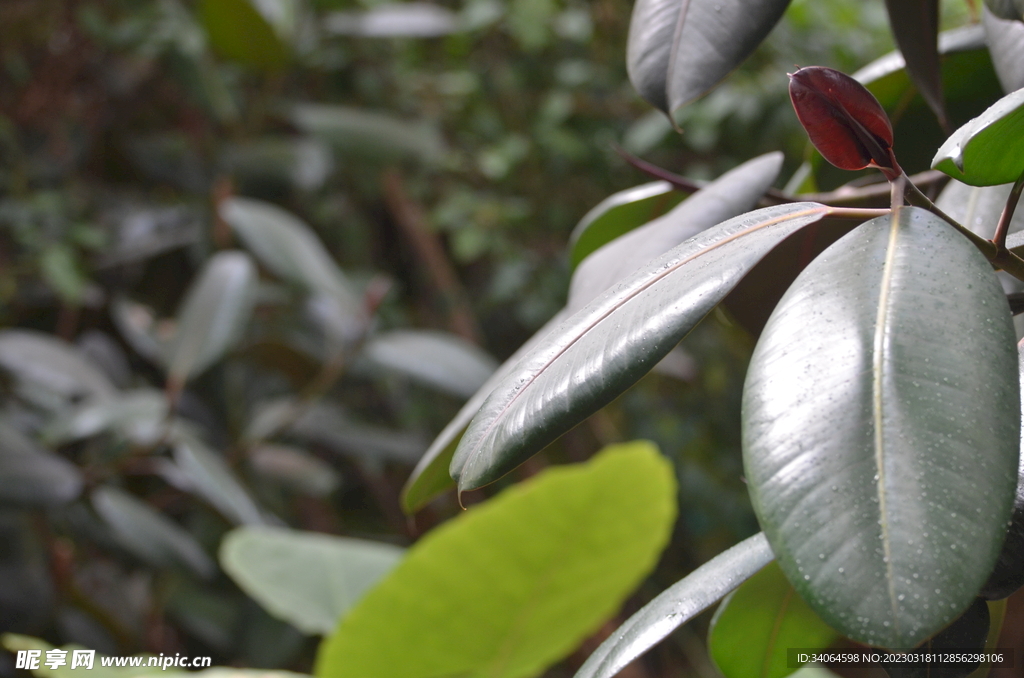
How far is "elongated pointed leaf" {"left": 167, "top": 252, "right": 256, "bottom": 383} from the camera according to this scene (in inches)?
46.7

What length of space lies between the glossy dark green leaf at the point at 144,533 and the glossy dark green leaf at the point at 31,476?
1.9 inches

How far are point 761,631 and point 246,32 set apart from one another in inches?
58.1

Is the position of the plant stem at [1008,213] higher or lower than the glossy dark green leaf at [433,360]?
higher

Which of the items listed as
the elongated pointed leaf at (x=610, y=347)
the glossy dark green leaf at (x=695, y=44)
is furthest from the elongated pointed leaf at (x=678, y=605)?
the glossy dark green leaf at (x=695, y=44)

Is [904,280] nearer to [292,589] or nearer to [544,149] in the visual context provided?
[292,589]

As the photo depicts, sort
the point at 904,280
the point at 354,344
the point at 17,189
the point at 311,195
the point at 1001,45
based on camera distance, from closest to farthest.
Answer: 1. the point at 904,280
2. the point at 1001,45
3. the point at 354,344
4. the point at 17,189
5. the point at 311,195

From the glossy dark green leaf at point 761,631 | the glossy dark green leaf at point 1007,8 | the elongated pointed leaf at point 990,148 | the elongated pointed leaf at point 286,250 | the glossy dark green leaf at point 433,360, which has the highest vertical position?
the glossy dark green leaf at point 1007,8

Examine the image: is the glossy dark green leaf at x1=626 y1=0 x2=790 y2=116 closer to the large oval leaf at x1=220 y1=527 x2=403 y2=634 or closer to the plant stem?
the plant stem

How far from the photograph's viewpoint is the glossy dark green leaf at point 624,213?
50cm

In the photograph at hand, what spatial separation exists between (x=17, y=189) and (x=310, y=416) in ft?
2.92

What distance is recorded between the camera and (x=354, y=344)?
4.33 ft

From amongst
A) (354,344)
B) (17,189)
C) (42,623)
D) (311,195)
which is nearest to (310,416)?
(354,344)

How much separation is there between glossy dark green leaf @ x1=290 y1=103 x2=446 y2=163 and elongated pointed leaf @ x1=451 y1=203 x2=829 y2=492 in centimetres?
143

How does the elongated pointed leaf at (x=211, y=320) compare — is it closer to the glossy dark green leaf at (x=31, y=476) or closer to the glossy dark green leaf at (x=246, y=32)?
the glossy dark green leaf at (x=31, y=476)
